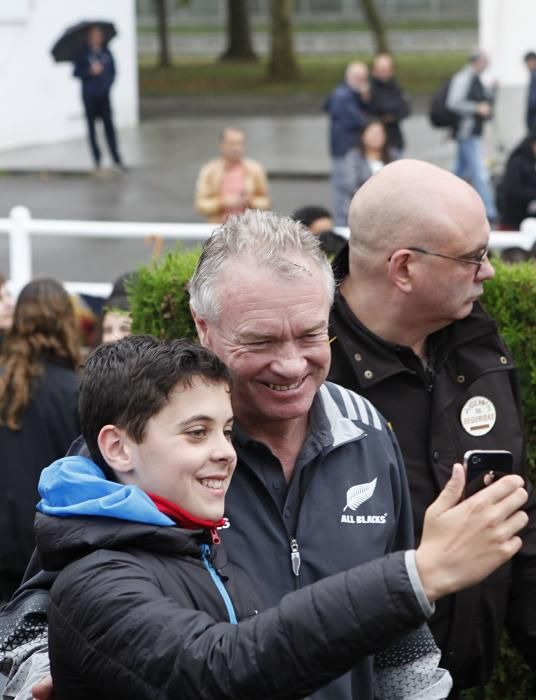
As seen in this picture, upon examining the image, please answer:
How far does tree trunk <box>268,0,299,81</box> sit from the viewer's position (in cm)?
4488

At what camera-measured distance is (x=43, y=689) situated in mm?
2615

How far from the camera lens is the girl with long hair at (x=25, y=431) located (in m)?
5.94

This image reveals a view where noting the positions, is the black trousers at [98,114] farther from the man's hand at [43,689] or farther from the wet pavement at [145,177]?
the man's hand at [43,689]

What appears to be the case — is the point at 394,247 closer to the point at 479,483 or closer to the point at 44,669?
the point at 479,483

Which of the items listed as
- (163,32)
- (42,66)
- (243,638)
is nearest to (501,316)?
(243,638)

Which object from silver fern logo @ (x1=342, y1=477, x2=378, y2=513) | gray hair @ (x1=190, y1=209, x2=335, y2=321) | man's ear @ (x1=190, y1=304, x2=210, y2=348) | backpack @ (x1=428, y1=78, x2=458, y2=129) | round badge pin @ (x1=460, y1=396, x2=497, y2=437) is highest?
gray hair @ (x1=190, y1=209, x2=335, y2=321)

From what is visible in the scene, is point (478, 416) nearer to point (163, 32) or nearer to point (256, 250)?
point (256, 250)

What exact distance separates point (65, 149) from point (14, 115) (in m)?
1.14

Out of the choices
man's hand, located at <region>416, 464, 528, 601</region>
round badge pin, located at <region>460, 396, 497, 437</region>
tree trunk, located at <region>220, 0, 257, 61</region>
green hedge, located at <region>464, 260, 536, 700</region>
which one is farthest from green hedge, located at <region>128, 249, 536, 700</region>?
tree trunk, located at <region>220, 0, 257, 61</region>

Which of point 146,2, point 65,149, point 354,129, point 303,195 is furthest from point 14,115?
point 146,2

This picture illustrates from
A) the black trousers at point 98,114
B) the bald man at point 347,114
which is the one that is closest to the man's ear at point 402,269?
the bald man at point 347,114

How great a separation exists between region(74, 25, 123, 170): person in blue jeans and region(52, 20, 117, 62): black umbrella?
0.34ft

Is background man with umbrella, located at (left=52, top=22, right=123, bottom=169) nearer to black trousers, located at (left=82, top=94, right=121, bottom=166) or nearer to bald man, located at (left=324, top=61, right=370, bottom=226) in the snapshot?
black trousers, located at (left=82, top=94, right=121, bottom=166)

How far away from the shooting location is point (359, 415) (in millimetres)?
3115
